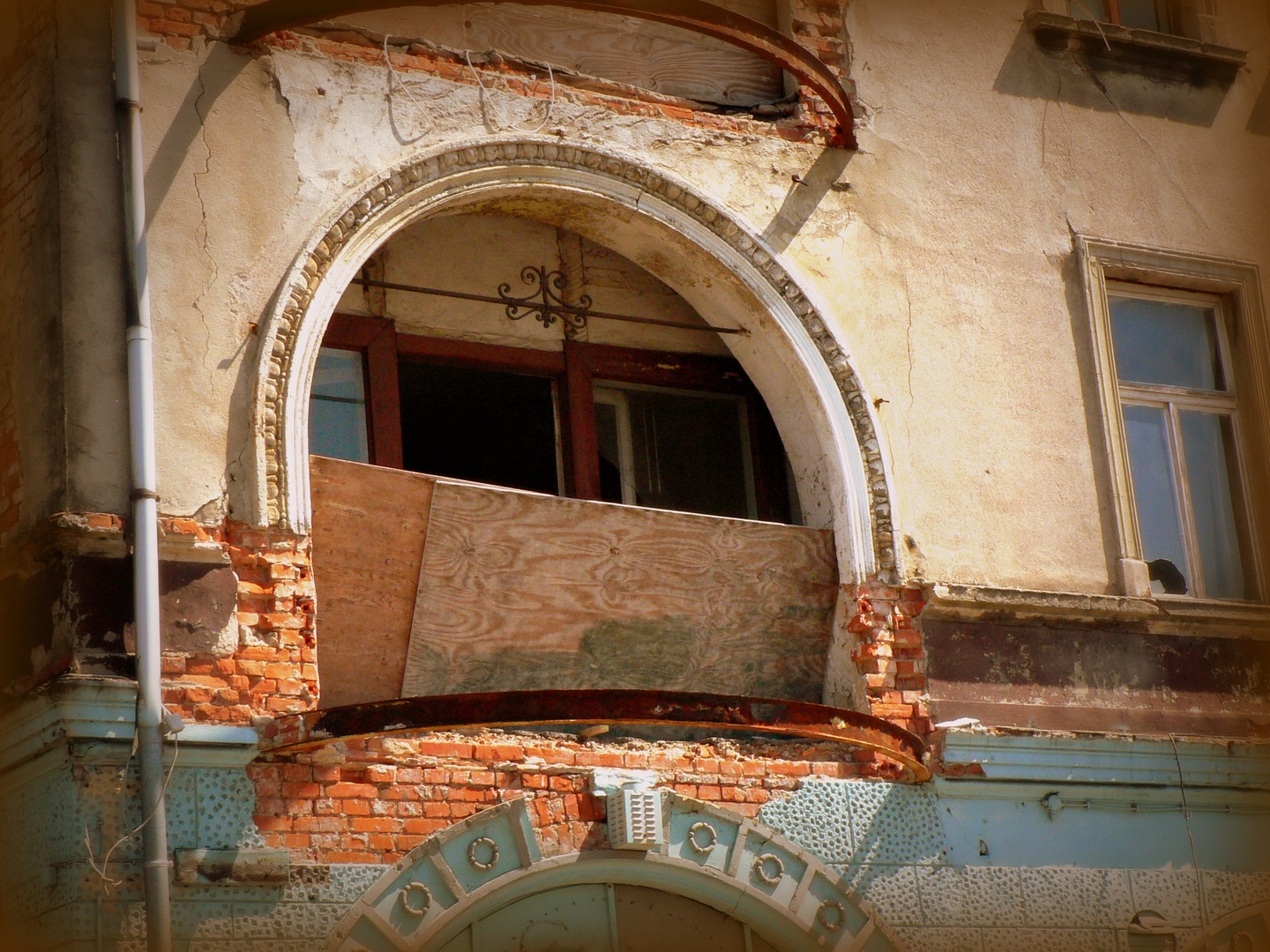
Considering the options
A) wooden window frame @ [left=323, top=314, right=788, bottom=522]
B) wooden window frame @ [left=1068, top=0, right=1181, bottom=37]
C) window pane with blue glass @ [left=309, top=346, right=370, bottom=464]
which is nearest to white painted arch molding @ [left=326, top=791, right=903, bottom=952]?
wooden window frame @ [left=323, top=314, right=788, bottom=522]

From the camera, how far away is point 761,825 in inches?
281

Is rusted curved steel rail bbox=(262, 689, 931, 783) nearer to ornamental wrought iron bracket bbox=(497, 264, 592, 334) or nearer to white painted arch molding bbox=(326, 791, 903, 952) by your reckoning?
white painted arch molding bbox=(326, 791, 903, 952)

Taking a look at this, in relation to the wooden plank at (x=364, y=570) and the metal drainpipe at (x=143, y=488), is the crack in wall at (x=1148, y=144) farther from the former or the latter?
the metal drainpipe at (x=143, y=488)

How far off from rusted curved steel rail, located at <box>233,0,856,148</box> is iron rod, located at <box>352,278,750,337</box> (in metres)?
1.21

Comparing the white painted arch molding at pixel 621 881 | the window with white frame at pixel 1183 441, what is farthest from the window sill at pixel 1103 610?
the white painted arch molding at pixel 621 881

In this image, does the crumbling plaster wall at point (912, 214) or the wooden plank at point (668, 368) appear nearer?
the crumbling plaster wall at point (912, 214)

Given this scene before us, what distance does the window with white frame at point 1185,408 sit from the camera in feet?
28.7

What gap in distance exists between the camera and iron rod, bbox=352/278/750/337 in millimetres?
7863

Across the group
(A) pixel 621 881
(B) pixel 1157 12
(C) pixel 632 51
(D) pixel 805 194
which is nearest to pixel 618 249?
(D) pixel 805 194

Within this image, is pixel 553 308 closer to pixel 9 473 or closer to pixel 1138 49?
pixel 9 473

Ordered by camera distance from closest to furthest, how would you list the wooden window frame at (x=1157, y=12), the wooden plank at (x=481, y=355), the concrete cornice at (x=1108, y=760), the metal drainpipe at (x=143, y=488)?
1. the metal drainpipe at (x=143, y=488)
2. the concrete cornice at (x=1108, y=760)
3. the wooden plank at (x=481, y=355)
4. the wooden window frame at (x=1157, y=12)

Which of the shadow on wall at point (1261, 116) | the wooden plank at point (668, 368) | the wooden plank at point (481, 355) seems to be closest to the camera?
the wooden plank at point (481, 355)

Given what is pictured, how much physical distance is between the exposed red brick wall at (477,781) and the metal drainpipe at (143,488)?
18.2 inches

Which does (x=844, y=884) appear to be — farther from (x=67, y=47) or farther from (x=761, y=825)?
(x=67, y=47)
